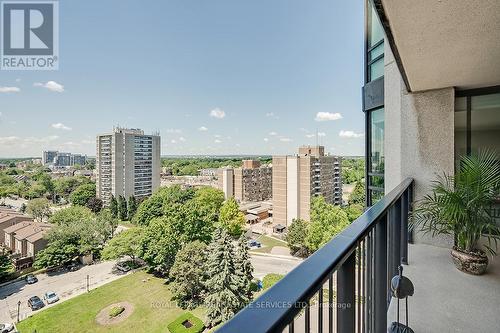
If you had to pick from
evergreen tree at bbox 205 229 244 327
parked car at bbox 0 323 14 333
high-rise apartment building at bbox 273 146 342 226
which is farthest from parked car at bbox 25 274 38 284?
high-rise apartment building at bbox 273 146 342 226

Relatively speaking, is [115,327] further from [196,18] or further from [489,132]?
[196,18]

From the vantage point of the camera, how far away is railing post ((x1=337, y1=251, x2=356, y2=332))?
0.69 metres

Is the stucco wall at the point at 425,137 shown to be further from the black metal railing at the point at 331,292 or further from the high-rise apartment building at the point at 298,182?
the high-rise apartment building at the point at 298,182

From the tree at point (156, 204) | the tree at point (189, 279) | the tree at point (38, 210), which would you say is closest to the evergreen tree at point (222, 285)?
the tree at point (189, 279)

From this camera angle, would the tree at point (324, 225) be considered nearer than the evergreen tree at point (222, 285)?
No

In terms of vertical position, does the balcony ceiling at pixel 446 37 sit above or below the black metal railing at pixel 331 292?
above

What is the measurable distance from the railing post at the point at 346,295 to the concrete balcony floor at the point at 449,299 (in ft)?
4.24

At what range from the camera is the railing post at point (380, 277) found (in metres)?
1.23

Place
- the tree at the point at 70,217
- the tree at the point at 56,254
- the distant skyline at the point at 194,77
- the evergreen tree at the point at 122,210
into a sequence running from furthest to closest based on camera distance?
1. the evergreen tree at the point at 122,210
2. the distant skyline at the point at 194,77
3. the tree at the point at 70,217
4. the tree at the point at 56,254

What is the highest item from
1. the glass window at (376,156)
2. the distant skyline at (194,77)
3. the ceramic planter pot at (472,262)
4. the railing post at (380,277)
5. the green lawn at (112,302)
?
the distant skyline at (194,77)

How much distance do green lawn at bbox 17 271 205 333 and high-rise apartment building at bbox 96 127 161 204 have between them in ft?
65.3

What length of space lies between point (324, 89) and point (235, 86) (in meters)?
15.5

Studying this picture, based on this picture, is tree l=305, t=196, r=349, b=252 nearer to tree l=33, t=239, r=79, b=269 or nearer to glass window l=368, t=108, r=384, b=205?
glass window l=368, t=108, r=384, b=205

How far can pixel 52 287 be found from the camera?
14883 mm
